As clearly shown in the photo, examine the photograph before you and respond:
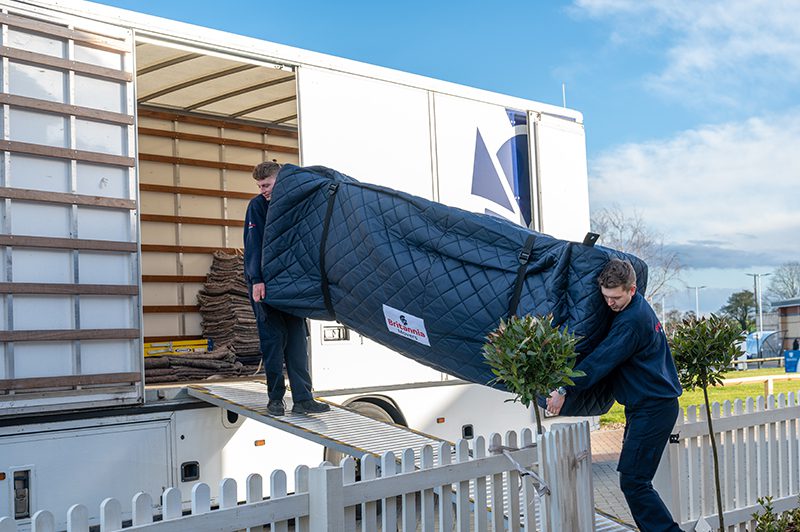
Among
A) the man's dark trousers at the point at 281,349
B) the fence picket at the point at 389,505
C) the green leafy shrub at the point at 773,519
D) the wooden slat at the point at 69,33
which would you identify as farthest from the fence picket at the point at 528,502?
the wooden slat at the point at 69,33

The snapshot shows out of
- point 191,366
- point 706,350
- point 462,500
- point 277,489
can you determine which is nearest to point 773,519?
point 706,350

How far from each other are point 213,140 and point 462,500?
23.2ft

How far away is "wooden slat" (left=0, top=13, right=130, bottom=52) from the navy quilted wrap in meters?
1.63

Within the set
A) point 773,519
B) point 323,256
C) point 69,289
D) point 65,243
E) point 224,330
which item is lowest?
point 773,519

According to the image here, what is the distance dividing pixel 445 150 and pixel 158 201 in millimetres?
3503

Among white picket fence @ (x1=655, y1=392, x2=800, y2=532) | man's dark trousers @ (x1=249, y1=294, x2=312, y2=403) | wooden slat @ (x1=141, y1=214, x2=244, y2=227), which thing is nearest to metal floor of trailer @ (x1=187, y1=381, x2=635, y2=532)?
man's dark trousers @ (x1=249, y1=294, x2=312, y2=403)

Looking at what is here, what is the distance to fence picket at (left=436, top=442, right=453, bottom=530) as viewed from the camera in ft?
14.0

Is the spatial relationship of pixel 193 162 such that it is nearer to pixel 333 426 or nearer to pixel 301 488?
pixel 333 426

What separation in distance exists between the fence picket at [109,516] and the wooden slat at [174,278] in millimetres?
6829

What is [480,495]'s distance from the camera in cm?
445

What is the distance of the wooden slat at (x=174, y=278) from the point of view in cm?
978

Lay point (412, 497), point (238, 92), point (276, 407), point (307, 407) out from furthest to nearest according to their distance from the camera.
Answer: point (238, 92) < point (307, 407) < point (276, 407) < point (412, 497)

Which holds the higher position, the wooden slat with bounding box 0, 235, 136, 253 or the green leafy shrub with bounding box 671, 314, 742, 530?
the wooden slat with bounding box 0, 235, 136, 253

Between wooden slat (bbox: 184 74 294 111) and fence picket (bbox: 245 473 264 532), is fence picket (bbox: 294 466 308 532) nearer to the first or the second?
fence picket (bbox: 245 473 264 532)
